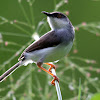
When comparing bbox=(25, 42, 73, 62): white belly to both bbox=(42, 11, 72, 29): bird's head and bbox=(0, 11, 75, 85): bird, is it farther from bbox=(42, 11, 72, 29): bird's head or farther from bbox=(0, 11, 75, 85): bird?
bbox=(42, 11, 72, 29): bird's head

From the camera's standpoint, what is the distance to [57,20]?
2.58 metres

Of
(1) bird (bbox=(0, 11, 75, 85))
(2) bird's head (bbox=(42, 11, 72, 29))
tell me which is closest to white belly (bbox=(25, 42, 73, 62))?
(1) bird (bbox=(0, 11, 75, 85))

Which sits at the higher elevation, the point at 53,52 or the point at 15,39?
the point at 15,39

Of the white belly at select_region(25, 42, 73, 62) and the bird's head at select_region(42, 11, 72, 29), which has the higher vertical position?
the bird's head at select_region(42, 11, 72, 29)

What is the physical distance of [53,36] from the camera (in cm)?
256

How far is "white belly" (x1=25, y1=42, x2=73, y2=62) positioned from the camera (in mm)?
2391

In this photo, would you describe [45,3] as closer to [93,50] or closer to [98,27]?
[93,50]

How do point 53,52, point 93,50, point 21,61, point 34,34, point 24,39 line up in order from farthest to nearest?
point 93,50 < point 24,39 < point 34,34 < point 21,61 < point 53,52

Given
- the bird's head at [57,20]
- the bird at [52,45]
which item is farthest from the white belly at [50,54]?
the bird's head at [57,20]

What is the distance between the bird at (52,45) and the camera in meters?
2.42

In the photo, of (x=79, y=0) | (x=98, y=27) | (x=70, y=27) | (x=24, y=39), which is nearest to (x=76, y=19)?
(x=79, y=0)

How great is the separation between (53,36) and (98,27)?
71cm

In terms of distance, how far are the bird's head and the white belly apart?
25cm

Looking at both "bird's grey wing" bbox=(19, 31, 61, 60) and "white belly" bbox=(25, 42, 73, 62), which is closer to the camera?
"white belly" bbox=(25, 42, 73, 62)
